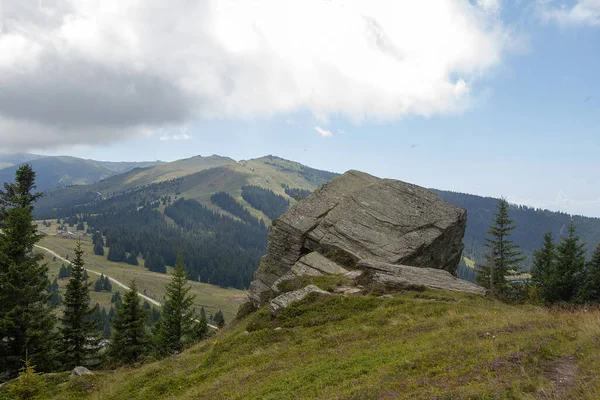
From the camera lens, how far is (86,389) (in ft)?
69.0

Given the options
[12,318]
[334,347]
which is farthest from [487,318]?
[12,318]

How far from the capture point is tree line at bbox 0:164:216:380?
34031 mm

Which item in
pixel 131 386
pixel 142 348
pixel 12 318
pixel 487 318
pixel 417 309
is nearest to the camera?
pixel 487 318

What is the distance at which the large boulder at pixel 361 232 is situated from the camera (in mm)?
36656

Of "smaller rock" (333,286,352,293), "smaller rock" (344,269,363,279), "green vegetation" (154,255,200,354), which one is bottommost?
"green vegetation" (154,255,200,354)

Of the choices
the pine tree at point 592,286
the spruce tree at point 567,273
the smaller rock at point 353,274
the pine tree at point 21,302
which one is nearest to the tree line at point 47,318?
the pine tree at point 21,302

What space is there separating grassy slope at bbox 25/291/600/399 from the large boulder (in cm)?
1160

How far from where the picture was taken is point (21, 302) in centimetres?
3516

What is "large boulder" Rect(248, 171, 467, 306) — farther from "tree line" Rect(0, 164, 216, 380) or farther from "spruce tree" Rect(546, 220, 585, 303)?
"spruce tree" Rect(546, 220, 585, 303)

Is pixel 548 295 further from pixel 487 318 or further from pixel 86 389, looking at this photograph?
pixel 86 389

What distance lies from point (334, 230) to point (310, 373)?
2552cm

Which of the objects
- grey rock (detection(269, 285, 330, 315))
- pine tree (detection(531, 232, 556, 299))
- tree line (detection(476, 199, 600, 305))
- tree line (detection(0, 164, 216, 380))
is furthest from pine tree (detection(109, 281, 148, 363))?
pine tree (detection(531, 232, 556, 299))

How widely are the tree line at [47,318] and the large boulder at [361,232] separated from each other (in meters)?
17.3

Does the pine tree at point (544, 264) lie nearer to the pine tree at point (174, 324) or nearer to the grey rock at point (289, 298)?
the grey rock at point (289, 298)
